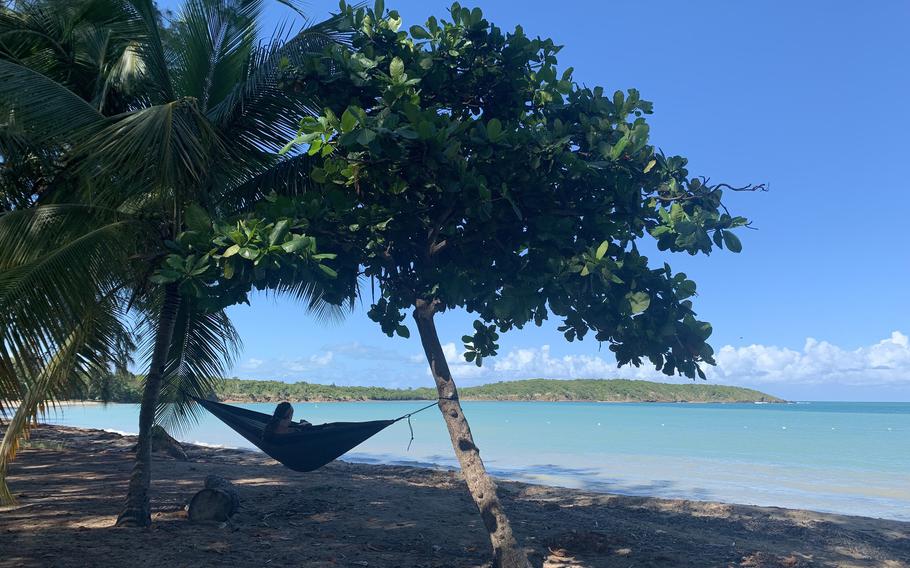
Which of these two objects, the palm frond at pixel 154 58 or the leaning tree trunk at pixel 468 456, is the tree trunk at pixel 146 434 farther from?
the leaning tree trunk at pixel 468 456

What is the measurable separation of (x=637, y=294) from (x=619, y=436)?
21.2 m

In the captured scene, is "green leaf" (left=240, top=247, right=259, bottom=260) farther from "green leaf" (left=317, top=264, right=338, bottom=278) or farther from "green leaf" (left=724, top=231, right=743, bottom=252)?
"green leaf" (left=724, top=231, right=743, bottom=252)

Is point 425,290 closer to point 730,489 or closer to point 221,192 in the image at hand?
point 221,192

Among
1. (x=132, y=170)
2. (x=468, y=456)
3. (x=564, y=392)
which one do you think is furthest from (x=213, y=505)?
(x=564, y=392)

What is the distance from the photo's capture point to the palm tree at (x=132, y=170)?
3438mm

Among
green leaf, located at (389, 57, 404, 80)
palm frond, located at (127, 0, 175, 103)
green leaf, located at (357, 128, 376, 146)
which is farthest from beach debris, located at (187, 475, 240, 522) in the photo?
green leaf, located at (389, 57, 404, 80)

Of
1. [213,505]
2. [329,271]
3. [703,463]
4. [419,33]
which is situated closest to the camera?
[329,271]

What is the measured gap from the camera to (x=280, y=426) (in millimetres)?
4828

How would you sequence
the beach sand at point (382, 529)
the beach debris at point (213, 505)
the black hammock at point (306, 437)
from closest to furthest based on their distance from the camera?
the beach sand at point (382, 529), the beach debris at point (213, 505), the black hammock at point (306, 437)

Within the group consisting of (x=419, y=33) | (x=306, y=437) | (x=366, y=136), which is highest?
(x=419, y=33)

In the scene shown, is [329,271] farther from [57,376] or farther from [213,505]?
[213,505]

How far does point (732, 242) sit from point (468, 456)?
1841mm

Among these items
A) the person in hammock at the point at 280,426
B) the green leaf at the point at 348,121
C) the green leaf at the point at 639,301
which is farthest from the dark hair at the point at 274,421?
the green leaf at the point at 639,301

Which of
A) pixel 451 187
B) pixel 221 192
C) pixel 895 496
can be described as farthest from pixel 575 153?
pixel 895 496
